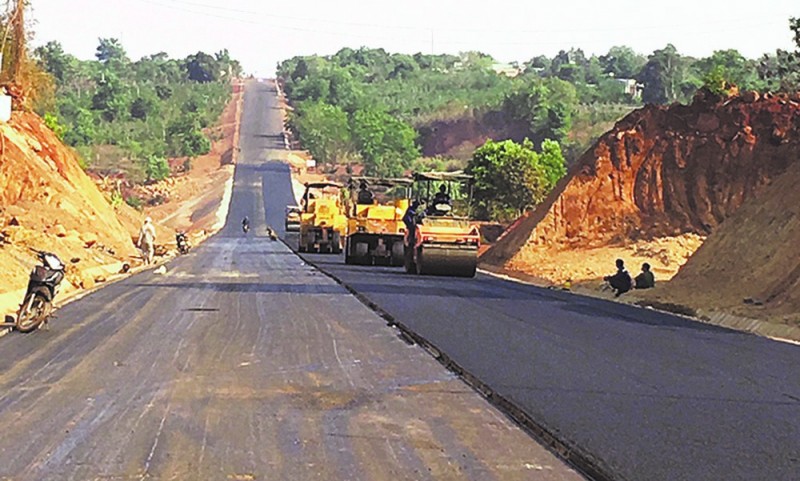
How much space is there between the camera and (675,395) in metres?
11.5

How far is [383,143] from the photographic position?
122438 millimetres

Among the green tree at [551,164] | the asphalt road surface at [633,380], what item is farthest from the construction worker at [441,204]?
the green tree at [551,164]

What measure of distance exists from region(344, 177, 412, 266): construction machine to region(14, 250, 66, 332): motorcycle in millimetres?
20841

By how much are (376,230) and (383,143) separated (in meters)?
86.4

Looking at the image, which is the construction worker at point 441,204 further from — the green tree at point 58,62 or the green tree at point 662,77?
the green tree at point 58,62

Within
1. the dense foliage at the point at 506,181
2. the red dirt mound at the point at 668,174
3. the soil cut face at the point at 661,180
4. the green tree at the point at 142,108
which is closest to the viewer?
the soil cut face at the point at 661,180

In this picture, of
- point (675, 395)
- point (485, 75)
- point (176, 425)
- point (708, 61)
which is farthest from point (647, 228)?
point (485, 75)

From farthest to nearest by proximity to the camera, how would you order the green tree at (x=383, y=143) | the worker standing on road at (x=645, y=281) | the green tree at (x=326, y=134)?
the green tree at (x=326, y=134), the green tree at (x=383, y=143), the worker standing on road at (x=645, y=281)

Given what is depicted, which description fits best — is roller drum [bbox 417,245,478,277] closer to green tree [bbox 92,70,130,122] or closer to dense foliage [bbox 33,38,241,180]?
dense foliage [bbox 33,38,241,180]

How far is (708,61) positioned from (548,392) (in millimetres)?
98619

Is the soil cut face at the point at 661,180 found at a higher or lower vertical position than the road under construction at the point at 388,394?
higher

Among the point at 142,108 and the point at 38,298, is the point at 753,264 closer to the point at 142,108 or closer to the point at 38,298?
the point at 38,298

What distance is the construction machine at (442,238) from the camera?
1202 inches

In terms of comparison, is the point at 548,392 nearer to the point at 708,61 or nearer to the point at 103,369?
the point at 103,369
